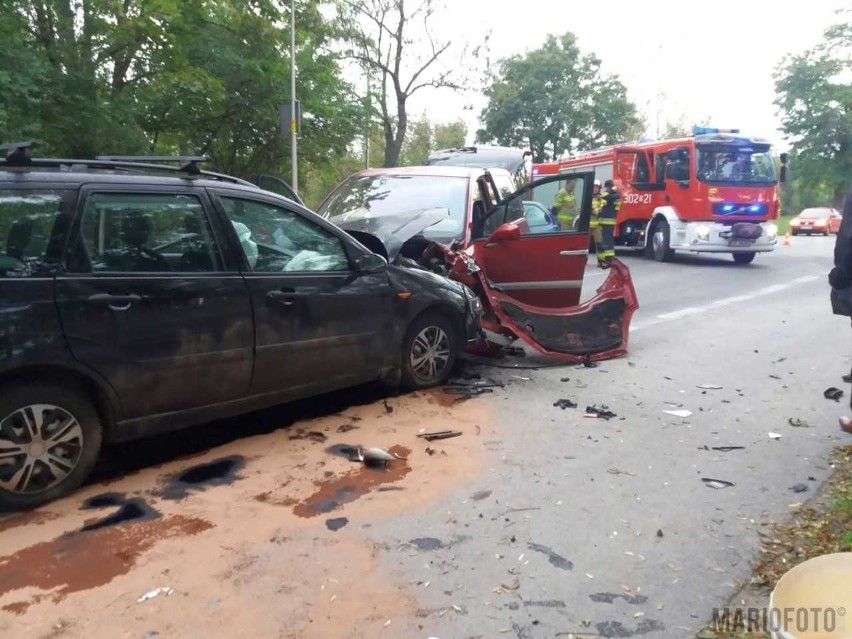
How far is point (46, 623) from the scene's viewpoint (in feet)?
9.84

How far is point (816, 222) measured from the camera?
33.8 metres

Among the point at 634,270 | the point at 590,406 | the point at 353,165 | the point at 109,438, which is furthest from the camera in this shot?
the point at 353,165

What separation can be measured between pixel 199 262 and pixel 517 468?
228 cm

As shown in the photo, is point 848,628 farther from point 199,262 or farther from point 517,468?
point 199,262

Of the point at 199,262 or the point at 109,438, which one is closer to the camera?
the point at 109,438

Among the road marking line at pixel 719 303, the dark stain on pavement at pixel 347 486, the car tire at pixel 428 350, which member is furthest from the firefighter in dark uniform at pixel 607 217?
the dark stain on pavement at pixel 347 486

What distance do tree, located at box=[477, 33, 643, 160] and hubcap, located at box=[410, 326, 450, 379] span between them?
36.3 meters

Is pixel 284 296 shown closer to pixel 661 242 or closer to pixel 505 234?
pixel 505 234

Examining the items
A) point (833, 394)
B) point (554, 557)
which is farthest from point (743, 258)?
point (554, 557)

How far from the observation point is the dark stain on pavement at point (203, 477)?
14.1ft

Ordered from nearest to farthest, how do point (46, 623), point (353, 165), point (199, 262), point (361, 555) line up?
point (46, 623), point (361, 555), point (199, 262), point (353, 165)

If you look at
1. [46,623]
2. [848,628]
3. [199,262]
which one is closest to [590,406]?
[199,262]

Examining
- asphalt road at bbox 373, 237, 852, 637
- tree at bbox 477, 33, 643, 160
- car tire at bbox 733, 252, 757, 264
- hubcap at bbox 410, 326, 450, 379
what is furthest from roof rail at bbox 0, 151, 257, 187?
tree at bbox 477, 33, 643, 160

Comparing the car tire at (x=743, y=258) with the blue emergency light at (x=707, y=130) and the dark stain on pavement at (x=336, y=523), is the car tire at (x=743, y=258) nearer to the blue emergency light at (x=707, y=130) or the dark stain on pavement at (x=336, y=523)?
the blue emergency light at (x=707, y=130)
